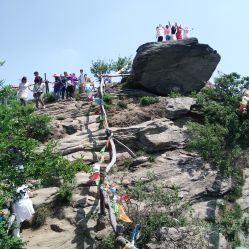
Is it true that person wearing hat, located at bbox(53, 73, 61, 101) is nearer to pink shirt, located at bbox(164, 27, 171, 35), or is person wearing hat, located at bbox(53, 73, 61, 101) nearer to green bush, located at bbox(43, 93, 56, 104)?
green bush, located at bbox(43, 93, 56, 104)

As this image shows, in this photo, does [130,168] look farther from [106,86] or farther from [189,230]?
[106,86]

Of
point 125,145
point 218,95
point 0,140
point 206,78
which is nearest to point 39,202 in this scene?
point 0,140

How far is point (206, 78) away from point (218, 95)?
2305mm

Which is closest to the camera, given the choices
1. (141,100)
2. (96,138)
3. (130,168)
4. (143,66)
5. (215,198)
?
(215,198)

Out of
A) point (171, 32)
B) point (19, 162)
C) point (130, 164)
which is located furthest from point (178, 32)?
point (19, 162)

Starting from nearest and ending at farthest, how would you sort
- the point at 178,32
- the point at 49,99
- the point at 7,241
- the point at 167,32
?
the point at 7,241 → the point at 49,99 → the point at 167,32 → the point at 178,32

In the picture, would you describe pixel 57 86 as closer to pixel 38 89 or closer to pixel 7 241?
pixel 38 89

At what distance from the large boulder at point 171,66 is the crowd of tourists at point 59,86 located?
280 centimetres

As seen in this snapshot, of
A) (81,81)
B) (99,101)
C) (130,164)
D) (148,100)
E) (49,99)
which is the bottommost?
(130,164)

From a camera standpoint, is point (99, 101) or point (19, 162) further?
point (99, 101)

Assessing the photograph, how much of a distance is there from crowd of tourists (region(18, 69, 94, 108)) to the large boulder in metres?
2.80

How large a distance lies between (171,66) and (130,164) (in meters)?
7.31

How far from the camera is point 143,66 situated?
2389 centimetres

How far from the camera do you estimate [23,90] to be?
22.2 m
